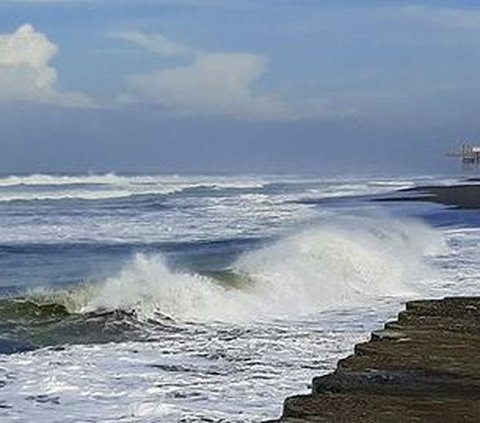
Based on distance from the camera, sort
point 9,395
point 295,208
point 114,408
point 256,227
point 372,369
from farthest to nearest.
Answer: point 295,208, point 256,227, point 9,395, point 114,408, point 372,369

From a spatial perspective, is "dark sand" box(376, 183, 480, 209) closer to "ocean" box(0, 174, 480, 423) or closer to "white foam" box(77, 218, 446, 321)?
"ocean" box(0, 174, 480, 423)

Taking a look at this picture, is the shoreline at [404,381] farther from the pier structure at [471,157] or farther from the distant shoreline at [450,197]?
the pier structure at [471,157]

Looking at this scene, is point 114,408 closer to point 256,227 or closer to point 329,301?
point 329,301

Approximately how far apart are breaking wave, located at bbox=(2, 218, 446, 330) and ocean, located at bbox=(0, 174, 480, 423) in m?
0.04

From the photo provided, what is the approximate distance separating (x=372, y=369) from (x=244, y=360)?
15.3 feet

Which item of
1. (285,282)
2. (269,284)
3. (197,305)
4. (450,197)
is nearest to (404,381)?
(197,305)

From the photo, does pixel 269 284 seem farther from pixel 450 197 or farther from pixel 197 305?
pixel 450 197

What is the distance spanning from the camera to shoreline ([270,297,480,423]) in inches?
205

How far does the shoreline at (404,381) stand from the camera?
5.20 meters

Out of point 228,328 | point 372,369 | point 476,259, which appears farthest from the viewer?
point 476,259

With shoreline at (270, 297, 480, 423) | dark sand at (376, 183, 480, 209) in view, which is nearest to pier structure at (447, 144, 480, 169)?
dark sand at (376, 183, 480, 209)

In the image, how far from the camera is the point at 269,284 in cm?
1750

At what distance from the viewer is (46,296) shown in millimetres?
16797

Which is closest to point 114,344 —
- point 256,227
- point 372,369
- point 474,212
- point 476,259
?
point 372,369
